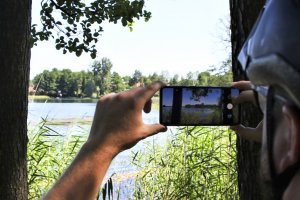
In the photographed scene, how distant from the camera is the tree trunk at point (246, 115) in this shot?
8.88 ft

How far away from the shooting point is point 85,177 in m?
1.10

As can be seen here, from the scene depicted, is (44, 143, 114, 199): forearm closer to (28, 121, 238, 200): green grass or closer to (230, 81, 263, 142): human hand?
(230, 81, 263, 142): human hand

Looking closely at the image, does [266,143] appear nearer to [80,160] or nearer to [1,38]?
[80,160]

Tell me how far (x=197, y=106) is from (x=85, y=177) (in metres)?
0.47

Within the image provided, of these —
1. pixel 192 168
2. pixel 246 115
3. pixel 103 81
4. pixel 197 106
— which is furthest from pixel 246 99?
pixel 103 81

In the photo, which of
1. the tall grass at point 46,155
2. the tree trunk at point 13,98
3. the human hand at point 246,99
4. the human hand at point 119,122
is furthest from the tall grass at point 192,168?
the human hand at point 119,122

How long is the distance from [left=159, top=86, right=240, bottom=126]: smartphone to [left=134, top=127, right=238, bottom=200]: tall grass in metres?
3.05

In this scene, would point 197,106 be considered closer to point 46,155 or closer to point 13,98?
point 13,98

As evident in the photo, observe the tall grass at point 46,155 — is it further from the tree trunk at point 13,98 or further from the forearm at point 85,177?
the forearm at point 85,177

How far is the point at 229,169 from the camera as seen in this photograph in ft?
14.7

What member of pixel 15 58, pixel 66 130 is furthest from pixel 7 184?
pixel 66 130

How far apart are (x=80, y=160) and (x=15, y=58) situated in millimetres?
2733

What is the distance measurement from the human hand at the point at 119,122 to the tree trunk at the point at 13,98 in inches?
104

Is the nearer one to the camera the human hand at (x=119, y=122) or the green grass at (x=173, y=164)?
the human hand at (x=119, y=122)
